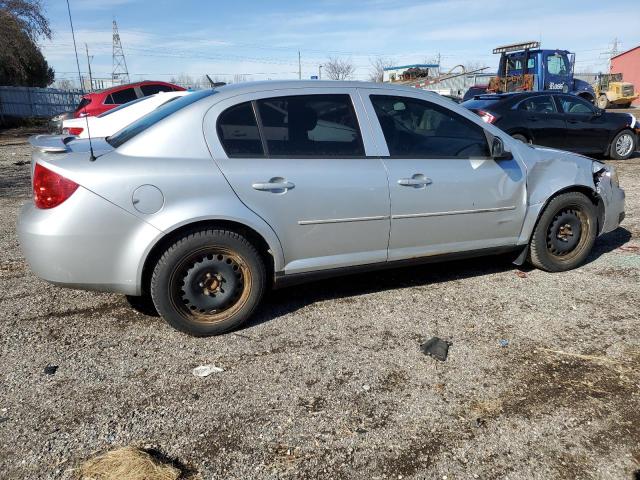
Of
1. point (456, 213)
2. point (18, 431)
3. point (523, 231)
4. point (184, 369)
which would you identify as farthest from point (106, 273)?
point (523, 231)

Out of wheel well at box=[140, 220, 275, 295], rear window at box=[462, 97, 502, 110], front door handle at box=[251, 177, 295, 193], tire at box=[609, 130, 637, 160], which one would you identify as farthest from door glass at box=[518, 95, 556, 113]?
wheel well at box=[140, 220, 275, 295]

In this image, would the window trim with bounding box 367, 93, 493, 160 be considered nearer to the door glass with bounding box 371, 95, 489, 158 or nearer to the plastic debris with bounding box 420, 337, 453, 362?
the door glass with bounding box 371, 95, 489, 158

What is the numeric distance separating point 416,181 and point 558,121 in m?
7.82

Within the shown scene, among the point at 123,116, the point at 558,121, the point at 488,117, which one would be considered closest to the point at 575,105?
the point at 558,121

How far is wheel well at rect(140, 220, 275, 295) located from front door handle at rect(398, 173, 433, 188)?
3.76 ft

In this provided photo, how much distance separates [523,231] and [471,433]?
2432 millimetres

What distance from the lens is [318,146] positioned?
12.3ft

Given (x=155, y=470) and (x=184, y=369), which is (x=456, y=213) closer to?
(x=184, y=369)

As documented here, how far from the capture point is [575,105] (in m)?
10.7

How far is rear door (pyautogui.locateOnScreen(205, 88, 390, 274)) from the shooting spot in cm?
352

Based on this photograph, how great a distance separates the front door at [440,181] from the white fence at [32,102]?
28882 mm

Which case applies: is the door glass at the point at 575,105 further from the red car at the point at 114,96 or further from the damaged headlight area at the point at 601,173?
the red car at the point at 114,96

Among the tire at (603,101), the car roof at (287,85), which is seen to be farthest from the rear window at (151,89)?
the tire at (603,101)

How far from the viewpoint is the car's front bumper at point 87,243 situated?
3197mm
